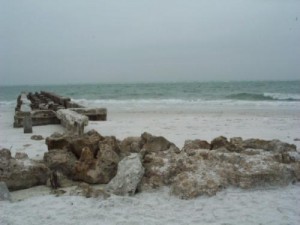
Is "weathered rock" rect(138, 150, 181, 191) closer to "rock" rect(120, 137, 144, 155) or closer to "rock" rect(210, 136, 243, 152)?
"rock" rect(120, 137, 144, 155)

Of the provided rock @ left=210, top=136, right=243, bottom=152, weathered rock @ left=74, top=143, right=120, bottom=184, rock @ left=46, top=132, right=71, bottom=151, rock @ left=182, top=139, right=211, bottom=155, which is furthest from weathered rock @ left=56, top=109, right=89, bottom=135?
rock @ left=210, top=136, right=243, bottom=152

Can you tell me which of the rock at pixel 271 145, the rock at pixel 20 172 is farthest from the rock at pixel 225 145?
the rock at pixel 20 172

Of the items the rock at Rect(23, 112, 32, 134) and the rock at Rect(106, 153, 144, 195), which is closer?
the rock at Rect(106, 153, 144, 195)

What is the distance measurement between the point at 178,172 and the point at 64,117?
528cm

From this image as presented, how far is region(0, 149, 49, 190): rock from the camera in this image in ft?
14.1

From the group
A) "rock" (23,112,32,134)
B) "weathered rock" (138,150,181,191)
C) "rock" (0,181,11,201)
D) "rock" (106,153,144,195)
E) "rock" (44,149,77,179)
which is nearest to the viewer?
"rock" (0,181,11,201)

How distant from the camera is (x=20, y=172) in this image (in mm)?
4375

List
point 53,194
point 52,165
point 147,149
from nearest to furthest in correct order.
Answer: point 53,194
point 52,165
point 147,149

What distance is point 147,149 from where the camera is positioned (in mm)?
5254

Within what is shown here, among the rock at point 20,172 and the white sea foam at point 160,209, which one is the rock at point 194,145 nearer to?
the white sea foam at point 160,209

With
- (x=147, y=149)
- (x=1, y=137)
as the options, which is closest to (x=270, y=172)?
(x=147, y=149)

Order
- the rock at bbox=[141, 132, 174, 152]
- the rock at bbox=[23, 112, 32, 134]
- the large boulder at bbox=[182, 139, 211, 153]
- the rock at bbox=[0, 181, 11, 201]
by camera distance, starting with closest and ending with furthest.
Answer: the rock at bbox=[0, 181, 11, 201]
the large boulder at bbox=[182, 139, 211, 153]
the rock at bbox=[141, 132, 174, 152]
the rock at bbox=[23, 112, 32, 134]

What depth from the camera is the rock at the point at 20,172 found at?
14.1ft

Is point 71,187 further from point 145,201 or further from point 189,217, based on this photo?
point 189,217
